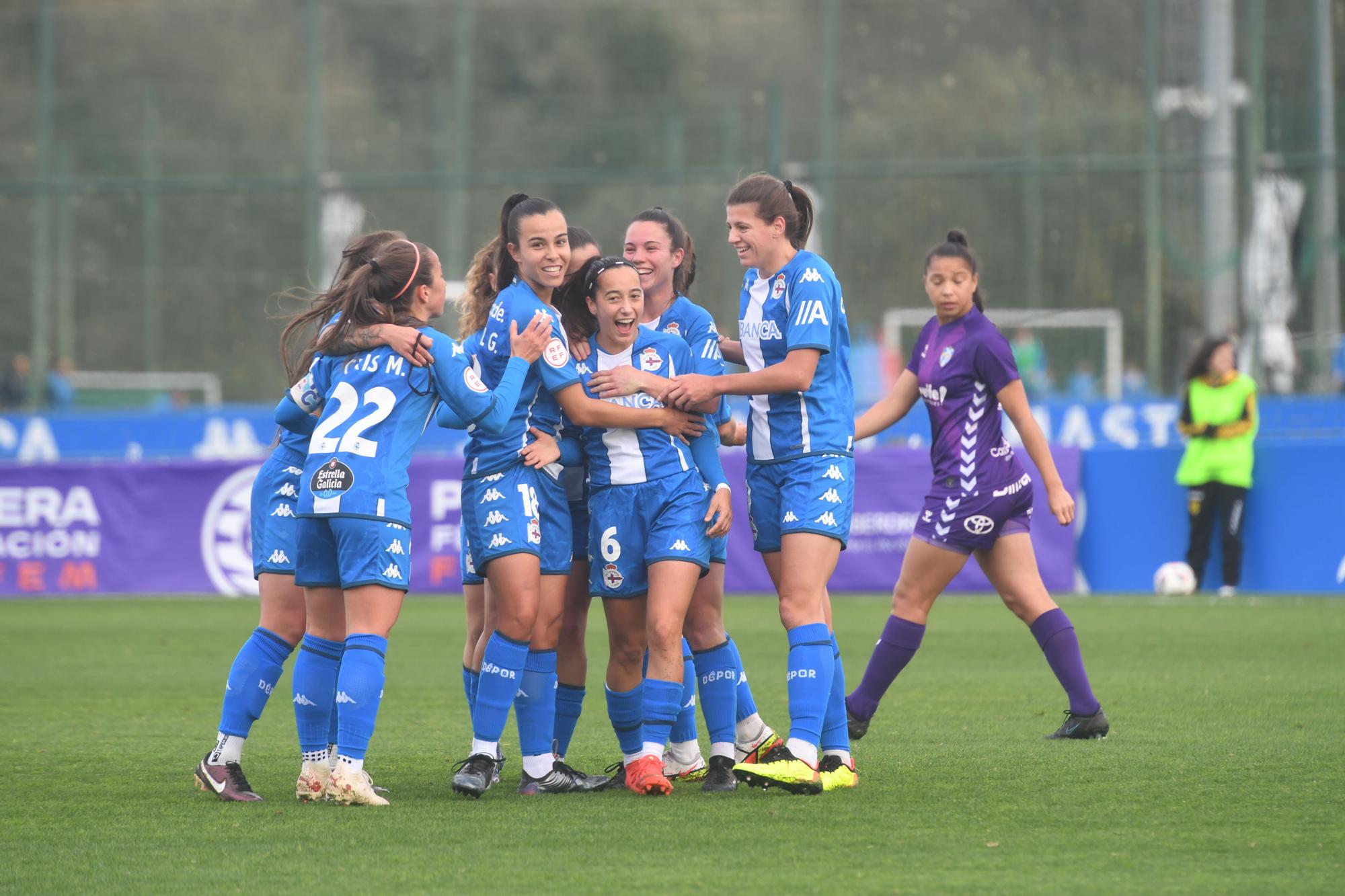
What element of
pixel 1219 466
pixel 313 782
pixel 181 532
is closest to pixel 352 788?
pixel 313 782

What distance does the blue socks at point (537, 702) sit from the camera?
5547 mm

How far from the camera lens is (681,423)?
5.57 meters

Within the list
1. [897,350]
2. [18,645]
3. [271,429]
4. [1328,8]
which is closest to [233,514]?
[18,645]

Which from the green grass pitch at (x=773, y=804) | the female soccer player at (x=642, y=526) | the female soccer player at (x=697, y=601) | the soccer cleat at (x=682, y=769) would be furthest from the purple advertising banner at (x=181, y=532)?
the female soccer player at (x=642, y=526)

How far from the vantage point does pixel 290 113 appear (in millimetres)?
23281

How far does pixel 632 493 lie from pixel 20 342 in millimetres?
19833

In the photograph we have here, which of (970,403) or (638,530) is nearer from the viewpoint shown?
(638,530)

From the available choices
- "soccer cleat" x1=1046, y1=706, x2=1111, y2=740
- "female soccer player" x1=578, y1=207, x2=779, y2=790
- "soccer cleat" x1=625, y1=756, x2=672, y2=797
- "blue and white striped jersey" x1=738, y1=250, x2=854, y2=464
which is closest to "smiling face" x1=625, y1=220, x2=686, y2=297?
"female soccer player" x1=578, y1=207, x2=779, y2=790

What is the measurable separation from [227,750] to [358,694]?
2.25 ft

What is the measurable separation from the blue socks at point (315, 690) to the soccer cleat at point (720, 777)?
1277 mm

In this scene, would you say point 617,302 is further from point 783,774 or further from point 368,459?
point 783,774

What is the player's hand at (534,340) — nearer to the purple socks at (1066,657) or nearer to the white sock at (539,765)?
the white sock at (539,765)

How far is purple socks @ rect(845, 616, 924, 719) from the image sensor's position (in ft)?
21.9

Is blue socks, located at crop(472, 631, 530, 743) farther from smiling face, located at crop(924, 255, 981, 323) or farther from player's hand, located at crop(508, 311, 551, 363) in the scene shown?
smiling face, located at crop(924, 255, 981, 323)
